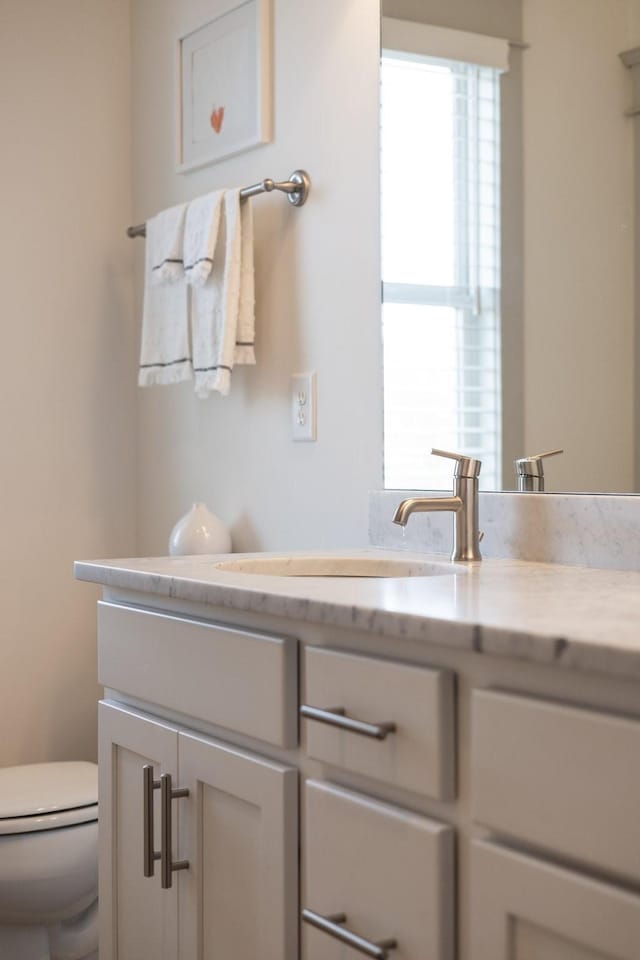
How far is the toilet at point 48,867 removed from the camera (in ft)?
6.35

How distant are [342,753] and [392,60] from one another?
1233 mm

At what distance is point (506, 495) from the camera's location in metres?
1.63

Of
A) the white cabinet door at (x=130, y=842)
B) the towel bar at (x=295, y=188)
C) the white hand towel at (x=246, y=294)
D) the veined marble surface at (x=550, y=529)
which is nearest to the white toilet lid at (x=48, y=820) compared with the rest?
the white cabinet door at (x=130, y=842)

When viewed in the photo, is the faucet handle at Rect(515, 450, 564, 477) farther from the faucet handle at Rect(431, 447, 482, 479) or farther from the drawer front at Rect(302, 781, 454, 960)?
the drawer front at Rect(302, 781, 454, 960)

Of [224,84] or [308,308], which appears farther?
[224,84]

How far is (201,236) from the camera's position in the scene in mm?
2141

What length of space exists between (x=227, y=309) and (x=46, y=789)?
3.12 ft

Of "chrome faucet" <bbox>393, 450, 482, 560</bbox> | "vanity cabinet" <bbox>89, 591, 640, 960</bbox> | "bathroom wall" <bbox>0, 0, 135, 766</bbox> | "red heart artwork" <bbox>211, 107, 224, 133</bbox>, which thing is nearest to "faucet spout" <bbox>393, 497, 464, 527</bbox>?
"chrome faucet" <bbox>393, 450, 482, 560</bbox>

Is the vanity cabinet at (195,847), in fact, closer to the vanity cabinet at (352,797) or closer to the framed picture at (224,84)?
the vanity cabinet at (352,797)

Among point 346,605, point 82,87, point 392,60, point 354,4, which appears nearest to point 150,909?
point 346,605

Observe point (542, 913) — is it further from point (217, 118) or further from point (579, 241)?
point (217, 118)

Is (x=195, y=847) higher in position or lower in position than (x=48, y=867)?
higher

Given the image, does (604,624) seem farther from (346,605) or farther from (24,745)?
(24,745)

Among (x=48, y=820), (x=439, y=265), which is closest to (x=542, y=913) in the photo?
(x=439, y=265)
